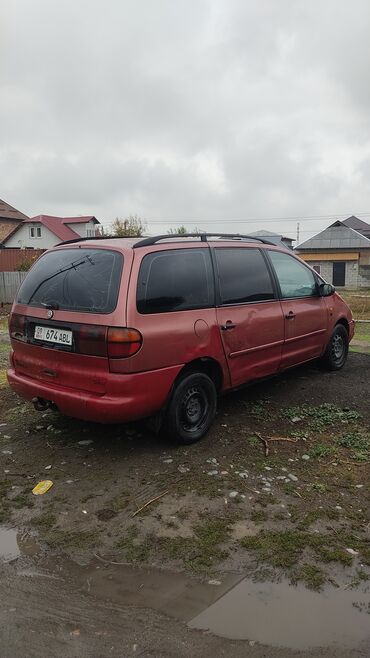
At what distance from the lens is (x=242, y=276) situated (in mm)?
4785

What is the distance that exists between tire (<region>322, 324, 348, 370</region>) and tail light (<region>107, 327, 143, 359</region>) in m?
3.47

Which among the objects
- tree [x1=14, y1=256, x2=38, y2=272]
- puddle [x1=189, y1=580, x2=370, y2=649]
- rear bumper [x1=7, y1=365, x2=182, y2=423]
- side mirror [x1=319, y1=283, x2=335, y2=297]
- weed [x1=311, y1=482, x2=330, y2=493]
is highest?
tree [x1=14, y1=256, x2=38, y2=272]

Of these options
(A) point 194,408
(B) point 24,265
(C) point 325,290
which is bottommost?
(A) point 194,408

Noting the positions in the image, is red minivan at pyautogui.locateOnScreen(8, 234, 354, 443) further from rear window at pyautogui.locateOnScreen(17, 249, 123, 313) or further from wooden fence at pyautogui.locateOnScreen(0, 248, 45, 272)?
wooden fence at pyautogui.locateOnScreen(0, 248, 45, 272)

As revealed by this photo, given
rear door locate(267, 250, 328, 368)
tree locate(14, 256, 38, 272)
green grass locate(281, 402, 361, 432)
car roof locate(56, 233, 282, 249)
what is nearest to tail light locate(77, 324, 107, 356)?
car roof locate(56, 233, 282, 249)

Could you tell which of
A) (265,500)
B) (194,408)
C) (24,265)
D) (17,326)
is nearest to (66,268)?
(17,326)

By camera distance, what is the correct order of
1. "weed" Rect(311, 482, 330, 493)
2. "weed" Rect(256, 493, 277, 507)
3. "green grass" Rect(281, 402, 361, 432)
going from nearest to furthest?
"weed" Rect(256, 493, 277, 507), "weed" Rect(311, 482, 330, 493), "green grass" Rect(281, 402, 361, 432)

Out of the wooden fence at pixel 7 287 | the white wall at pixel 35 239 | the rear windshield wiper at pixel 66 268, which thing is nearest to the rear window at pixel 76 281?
the rear windshield wiper at pixel 66 268

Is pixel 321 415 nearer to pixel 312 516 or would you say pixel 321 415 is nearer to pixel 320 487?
pixel 320 487

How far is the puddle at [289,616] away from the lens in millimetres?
2189

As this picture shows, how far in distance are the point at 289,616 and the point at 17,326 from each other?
315cm

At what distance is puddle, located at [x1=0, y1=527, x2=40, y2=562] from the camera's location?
2.80 metres

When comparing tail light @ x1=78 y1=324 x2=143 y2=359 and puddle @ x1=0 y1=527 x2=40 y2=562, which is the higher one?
tail light @ x1=78 y1=324 x2=143 y2=359

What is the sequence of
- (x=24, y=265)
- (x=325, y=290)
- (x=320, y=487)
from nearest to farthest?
(x=320, y=487), (x=325, y=290), (x=24, y=265)
